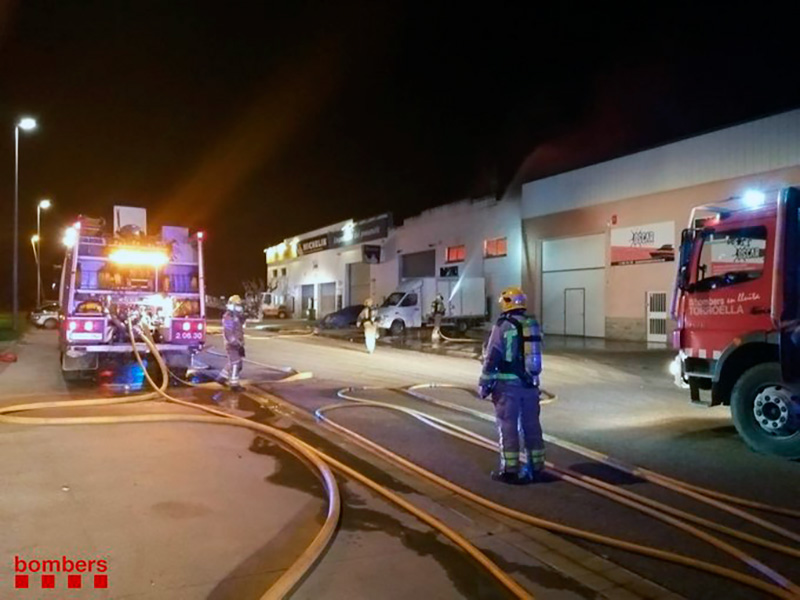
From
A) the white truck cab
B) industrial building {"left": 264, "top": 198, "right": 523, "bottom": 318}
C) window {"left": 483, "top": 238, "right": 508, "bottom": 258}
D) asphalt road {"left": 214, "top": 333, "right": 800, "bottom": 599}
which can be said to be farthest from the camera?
industrial building {"left": 264, "top": 198, "right": 523, "bottom": 318}

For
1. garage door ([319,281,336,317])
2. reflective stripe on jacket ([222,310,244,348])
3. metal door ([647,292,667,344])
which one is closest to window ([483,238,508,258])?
metal door ([647,292,667,344])

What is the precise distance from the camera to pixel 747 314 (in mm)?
7746

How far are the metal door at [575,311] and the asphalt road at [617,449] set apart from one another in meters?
13.4

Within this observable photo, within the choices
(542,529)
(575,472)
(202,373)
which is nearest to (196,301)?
(202,373)

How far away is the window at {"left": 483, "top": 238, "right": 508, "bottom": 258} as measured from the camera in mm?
33681

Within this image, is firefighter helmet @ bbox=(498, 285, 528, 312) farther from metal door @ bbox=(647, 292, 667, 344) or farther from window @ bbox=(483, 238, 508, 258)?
window @ bbox=(483, 238, 508, 258)

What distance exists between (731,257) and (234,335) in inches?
300

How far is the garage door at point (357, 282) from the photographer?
47.8 meters

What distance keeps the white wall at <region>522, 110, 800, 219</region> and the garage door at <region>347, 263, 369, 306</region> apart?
17.8m

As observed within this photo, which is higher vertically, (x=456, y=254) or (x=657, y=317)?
(x=456, y=254)

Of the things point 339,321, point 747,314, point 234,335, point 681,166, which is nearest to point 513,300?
point 747,314

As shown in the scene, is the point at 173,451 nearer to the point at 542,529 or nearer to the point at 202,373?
the point at 542,529

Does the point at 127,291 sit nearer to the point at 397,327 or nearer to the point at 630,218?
the point at 397,327

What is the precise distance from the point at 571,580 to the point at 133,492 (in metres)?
3.52
